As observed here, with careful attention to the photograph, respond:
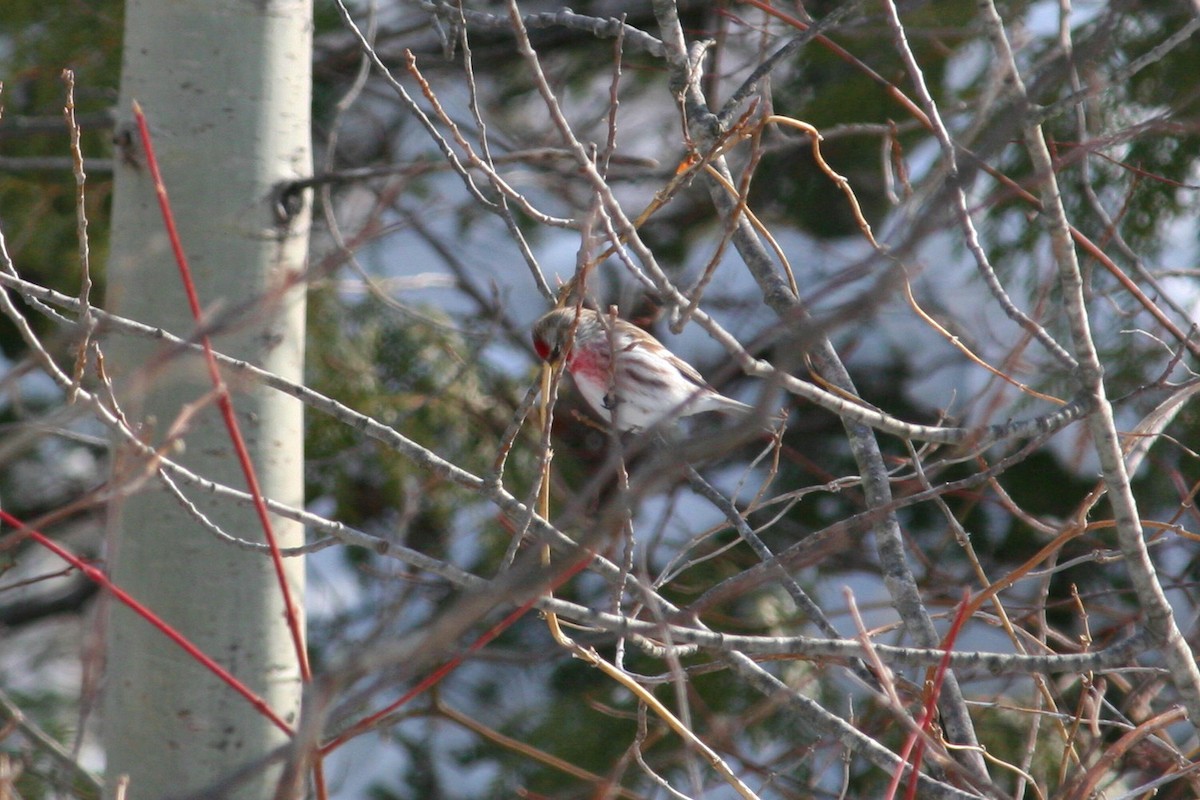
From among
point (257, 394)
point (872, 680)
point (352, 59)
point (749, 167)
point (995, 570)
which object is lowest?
point (995, 570)

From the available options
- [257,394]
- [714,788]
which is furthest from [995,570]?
[257,394]

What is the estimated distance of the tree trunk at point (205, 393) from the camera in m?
2.03

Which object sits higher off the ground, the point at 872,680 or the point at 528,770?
the point at 872,680

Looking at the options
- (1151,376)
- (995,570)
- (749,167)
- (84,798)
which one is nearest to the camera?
(749,167)

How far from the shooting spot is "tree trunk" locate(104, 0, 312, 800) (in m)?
2.03

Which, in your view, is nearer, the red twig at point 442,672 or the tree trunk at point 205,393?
the red twig at point 442,672

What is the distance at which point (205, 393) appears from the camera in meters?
2.01

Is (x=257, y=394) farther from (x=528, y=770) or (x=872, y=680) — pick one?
(x=528, y=770)

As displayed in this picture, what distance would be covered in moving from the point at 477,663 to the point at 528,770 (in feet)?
2.44

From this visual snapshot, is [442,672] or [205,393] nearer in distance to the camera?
[442,672]

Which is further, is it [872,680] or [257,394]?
[257,394]

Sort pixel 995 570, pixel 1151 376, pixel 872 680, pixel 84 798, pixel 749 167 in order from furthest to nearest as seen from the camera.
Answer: pixel 995 570, pixel 1151 376, pixel 84 798, pixel 872 680, pixel 749 167

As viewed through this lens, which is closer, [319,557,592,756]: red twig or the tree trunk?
[319,557,592,756]: red twig

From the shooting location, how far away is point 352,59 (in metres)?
4.27
